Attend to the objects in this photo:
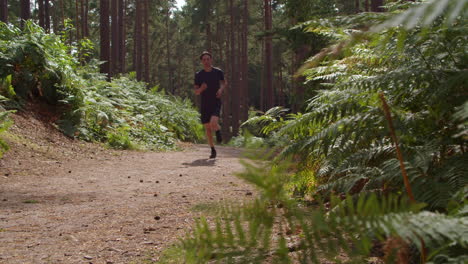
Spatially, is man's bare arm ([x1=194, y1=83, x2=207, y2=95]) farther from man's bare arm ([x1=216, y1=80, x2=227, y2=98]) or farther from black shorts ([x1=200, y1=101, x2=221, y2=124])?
black shorts ([x1=200, y1=101, x2=221, y2=124])

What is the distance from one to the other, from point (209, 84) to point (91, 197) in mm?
4728

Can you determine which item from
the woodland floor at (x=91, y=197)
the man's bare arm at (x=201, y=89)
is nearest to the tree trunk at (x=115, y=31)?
the man's bare arm at (x=201, y=89)

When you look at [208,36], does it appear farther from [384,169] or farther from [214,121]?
[384,169]

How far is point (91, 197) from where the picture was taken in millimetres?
4375

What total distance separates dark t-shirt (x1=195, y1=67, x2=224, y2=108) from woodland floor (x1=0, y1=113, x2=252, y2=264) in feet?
5.04

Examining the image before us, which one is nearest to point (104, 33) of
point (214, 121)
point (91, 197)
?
point (214, 121)

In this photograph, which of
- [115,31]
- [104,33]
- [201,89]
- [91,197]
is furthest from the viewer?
[115,31]

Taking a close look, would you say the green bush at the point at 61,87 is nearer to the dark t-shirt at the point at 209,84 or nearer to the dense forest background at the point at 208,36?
the dense forest background at the point at 208,36

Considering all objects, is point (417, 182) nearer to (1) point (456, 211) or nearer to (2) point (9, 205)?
(1) point (456, 211)

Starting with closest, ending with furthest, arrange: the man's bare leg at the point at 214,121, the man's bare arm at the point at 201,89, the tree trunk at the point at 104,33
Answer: the man's bare arm at the point at 201,89 → the man's bare leg at the point at 214,121 → the tree trunk at the point at 104,33

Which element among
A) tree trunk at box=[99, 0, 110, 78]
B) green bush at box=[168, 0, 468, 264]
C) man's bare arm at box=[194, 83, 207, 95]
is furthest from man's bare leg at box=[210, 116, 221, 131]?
tree trunk at box=[99, 0, 110, 78]

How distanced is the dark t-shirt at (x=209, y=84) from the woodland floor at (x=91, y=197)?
5.04 feet

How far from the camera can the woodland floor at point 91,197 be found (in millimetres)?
2615

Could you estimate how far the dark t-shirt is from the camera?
28.2ft
